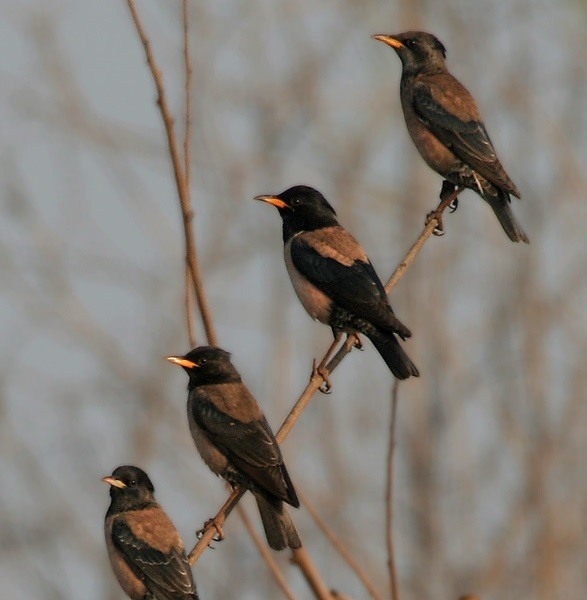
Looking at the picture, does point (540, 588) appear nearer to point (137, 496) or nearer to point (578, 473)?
point (578, 473)

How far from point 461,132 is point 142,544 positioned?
2.94 meters

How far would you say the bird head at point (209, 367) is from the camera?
7758 millimetres

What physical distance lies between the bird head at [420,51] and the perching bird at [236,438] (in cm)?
237

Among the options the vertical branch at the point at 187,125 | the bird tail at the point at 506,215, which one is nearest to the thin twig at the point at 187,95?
the vertical branch at the point at 187,125

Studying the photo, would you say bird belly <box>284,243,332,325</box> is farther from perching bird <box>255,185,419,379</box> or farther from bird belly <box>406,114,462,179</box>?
bird belly <box>406,114,462,179</box>

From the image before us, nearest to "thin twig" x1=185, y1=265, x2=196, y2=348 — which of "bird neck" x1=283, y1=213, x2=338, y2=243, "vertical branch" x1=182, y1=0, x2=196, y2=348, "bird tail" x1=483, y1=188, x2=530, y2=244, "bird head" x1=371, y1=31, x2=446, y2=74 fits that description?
"vertical branch" x1=182, y1=0, x2=196, y2=348

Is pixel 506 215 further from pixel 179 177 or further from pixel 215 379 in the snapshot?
pixel 179 177

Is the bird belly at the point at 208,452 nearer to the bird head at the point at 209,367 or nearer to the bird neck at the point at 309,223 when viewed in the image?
the bird head at the point at 209,367

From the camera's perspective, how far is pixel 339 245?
26.8 ft

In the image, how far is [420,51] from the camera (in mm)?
9250

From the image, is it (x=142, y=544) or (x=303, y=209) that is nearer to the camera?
(x=142, y=544)

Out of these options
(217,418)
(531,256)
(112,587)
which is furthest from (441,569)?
(217,418)

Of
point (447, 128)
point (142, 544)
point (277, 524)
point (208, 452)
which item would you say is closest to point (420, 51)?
point (447, 128)

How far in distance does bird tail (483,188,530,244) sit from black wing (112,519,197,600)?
2534mm
